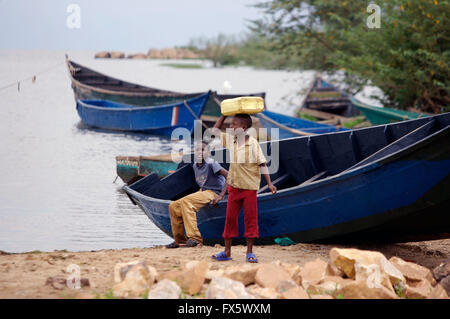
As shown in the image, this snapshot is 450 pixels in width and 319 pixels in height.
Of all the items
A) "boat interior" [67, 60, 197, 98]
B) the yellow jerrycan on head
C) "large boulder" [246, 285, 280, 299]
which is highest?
the yellow jerrycan on head

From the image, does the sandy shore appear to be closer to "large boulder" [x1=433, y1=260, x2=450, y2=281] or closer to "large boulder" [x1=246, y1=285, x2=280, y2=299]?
"large boulder" [x1=246, y1=285, x2=280, y2=299]

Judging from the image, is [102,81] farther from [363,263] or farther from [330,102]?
[363,263]

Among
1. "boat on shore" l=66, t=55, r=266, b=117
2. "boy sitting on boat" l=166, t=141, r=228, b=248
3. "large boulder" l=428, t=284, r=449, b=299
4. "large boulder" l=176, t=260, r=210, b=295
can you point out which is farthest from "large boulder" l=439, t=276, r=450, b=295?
"boat on shore" l=66, t=55, r=266, b=117

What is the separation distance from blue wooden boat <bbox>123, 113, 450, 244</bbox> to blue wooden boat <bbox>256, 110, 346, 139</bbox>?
5.31 meters

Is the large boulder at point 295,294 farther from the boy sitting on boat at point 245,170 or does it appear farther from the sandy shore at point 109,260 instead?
the boy sitting on boat at point 245,170

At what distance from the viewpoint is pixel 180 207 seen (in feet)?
20.5

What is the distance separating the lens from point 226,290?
12.4 feet

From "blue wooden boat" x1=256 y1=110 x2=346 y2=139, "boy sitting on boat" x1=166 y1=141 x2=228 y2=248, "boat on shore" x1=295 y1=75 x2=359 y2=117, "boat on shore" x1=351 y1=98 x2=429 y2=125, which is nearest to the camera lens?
"boy sitting on boat" x1=166 y1=141 x2=228 y2=248

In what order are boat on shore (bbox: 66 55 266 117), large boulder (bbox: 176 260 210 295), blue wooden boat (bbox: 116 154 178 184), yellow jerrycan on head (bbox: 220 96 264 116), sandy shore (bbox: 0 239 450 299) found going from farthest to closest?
boat on shore (bbox: 66 55 266 117) → blue wooden boat (bbox: 116 154 178 184) → yellow jerrycan on head (bbox: 220 96 264 116) → sandy shore (bbox: 0 239 450 299) → large boulder (bbox: 176 260 210 295)

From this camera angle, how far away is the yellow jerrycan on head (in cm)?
482

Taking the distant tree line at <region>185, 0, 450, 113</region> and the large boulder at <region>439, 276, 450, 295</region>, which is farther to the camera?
the distant tree line at <region>185, 0, 450, 113</region>

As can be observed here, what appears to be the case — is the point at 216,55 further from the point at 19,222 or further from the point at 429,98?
the point at 19,222

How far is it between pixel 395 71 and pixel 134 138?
355 inches

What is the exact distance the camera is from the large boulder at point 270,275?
158 inches
